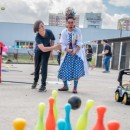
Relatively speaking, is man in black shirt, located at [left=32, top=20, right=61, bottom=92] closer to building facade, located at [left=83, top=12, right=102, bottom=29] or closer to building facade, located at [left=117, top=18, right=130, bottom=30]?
building facade, located at [left=117, top=18, right=130, bottom=30]

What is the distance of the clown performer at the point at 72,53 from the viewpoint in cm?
817

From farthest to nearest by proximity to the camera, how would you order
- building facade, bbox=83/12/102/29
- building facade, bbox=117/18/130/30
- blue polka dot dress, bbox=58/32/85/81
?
building facade, bbox=83/12/102/29
building facade, bbox=117/18/130/30
blue polka dot dress, bbox=58/32/85/81

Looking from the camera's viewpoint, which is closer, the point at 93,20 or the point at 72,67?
the point at 72,67

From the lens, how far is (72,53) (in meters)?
8.25

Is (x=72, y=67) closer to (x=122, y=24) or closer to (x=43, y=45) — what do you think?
(x=43, y=45)

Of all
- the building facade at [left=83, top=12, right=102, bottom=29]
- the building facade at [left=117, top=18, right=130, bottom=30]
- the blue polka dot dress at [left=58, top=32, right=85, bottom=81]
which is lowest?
the blue polka dot dress at [left=58, top=32, right=85, bottom=81]


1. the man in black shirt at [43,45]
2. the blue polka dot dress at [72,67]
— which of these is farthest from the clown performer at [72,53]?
the man in black shirt at [43,45]

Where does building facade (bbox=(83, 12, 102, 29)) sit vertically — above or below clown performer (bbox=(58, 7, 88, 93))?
above

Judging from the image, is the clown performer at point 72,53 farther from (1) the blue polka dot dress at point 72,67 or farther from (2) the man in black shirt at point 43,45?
(2) the man in black shirt at point 43,45

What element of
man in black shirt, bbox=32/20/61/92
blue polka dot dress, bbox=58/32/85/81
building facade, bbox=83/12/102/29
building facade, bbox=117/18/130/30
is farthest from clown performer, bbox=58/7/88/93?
building facade, bbox=83/12/102/29

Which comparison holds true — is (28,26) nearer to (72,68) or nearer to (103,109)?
(72,68)

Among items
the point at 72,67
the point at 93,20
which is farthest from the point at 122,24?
the point at 72,67

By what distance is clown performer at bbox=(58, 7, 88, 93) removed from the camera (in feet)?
26.8

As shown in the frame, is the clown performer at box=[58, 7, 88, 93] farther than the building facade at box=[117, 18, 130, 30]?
No
